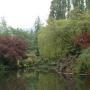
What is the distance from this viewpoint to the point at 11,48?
45031 millimetres

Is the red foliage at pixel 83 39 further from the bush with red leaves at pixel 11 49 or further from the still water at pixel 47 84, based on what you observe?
the bush with red leaves at pixel 11 49

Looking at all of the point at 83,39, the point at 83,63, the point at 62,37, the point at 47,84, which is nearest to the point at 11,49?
the point at 62,37

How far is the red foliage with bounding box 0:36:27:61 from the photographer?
44500mm

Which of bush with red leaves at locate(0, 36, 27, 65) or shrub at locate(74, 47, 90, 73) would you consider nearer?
shrub at locate(74, 47, 90, 73)

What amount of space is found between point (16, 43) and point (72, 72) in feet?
48.4

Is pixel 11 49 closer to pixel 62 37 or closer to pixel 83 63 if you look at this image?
pixel 62 37

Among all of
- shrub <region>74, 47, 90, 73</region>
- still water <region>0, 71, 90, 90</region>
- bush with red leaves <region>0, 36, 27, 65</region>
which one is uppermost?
bush with red leaves <region>0, 36, 27, 65</region>

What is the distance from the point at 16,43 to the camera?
152 ft

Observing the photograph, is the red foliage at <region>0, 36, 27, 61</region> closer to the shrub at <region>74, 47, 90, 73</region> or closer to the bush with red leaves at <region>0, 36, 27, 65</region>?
the bush with red leaves at <region>0, 36, 27, 65</region>

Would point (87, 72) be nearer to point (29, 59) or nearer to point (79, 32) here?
point (79, 32)

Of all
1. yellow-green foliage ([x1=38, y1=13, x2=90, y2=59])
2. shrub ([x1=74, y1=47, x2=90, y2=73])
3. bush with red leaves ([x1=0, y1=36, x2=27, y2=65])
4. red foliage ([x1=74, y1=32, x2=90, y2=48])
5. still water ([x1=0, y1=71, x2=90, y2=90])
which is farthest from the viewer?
bush with red leaves ([x1=0, y1=36, x2=27, y2=65])

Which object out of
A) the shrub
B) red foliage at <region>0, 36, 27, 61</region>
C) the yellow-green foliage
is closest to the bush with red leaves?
red foliage at <region>0, 36, 27, 61</region>

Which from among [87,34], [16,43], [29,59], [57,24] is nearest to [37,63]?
[29,59]

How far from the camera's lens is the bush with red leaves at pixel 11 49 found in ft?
146
